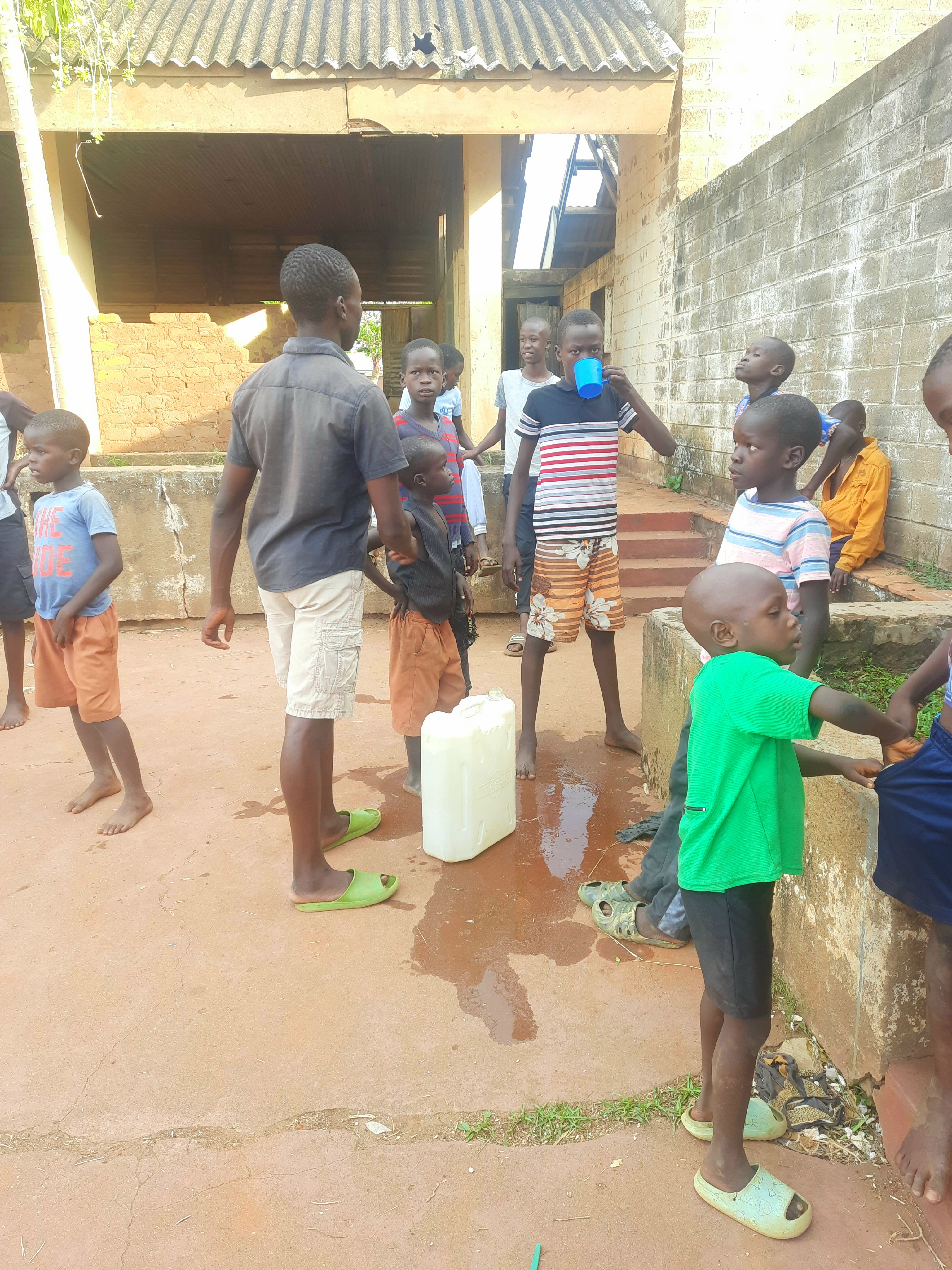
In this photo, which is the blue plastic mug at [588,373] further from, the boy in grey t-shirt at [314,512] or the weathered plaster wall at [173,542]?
the weathered plaster wall at [173,542]

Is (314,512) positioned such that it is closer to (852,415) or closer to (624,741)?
(624,741)

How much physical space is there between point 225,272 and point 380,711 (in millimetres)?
12293

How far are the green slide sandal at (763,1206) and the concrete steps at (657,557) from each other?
438 cm

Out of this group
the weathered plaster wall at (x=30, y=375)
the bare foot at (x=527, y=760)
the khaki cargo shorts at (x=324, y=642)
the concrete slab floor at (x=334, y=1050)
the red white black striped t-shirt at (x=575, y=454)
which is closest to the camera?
the concrete slab floor at (x=334, y=1050)

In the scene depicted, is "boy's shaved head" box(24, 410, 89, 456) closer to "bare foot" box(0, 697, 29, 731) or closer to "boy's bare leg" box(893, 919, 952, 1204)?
"bare foot" box(0, 697, 29, 731)

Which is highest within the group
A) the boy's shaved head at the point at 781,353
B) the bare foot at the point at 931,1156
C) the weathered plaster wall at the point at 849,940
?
the boy's shaved head at the point at 781,353

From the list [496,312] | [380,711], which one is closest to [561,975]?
[380,711]

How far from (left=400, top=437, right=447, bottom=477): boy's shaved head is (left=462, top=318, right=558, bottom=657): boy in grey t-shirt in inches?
55.4

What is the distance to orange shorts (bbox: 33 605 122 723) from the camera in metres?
3.05

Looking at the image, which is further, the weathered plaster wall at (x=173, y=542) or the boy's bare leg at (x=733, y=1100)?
the weathered plaster wall at (x=173, y=542)

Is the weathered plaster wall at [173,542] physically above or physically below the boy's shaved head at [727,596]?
below

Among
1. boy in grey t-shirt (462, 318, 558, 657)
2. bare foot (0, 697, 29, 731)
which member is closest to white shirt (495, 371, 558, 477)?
boy in grey t-shirt (462, 318, 558, 657)

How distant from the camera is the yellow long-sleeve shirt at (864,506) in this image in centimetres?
463

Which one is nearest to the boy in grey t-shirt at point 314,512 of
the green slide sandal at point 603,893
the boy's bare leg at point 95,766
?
the green slide sandal at point 603,893
